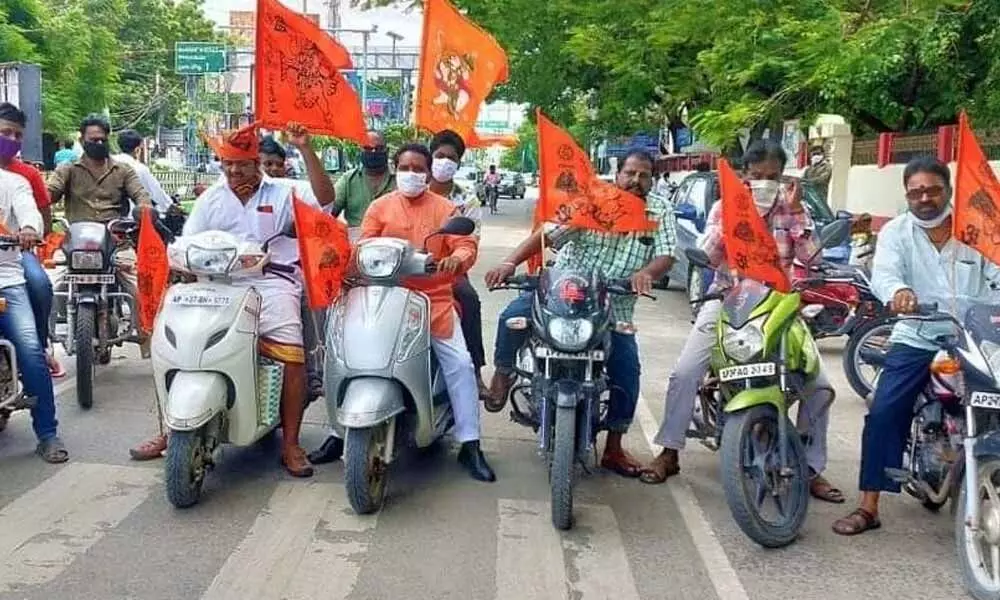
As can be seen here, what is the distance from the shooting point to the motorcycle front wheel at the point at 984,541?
409 cm

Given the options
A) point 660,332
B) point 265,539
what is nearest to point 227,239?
point 265,539

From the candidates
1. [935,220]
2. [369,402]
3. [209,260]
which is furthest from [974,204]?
[209,260]

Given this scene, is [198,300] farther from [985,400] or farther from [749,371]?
[985,400]

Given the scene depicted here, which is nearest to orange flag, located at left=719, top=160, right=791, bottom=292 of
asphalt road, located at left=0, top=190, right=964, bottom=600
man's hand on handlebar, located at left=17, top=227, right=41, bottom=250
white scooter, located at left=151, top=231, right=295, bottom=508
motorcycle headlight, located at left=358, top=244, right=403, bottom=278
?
asphalt road, located at left=0, top=190, right=964, bottom=600

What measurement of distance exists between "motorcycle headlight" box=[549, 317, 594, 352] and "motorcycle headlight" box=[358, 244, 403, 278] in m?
0.81

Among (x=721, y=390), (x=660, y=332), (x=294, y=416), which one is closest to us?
(x=721, y=390)

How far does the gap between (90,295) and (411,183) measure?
254 centimetres

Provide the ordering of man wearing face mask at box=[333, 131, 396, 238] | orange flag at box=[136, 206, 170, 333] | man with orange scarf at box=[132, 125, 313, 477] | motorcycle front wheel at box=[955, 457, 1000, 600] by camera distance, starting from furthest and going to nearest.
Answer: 1. man wearing face mask at box=[333, 131, 396, 238]
2. orange flag at box=[136, 206, 170, 333]
3. man with orange scarf at box=[132, 125, 313, 477]
4. motorcycle front wheel at box=[955, 457, 1000, 600]

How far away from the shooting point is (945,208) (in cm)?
470

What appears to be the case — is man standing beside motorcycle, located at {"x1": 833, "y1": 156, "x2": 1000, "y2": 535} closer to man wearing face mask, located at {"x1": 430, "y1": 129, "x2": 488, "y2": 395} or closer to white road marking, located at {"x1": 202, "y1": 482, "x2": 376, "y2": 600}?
man wearing face mask, located at {"x1": 430, "y1": 129, "x2": 488, "y2": 395}

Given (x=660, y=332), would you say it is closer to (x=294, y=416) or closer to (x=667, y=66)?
(x=294, y=416)

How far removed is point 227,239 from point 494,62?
208 cm

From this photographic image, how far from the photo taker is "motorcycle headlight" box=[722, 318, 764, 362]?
4.71 meters

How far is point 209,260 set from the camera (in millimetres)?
5023
